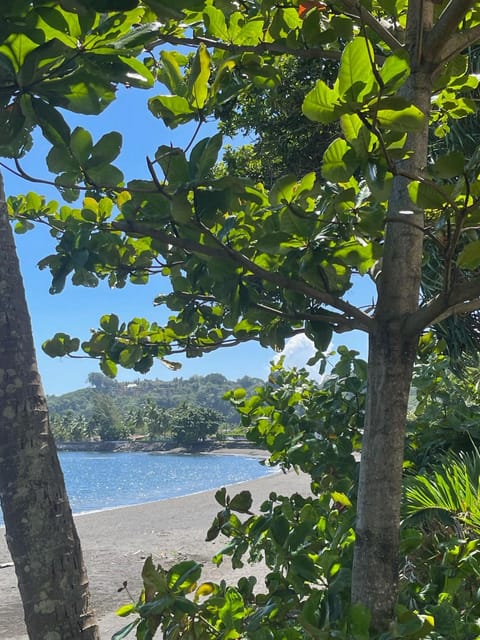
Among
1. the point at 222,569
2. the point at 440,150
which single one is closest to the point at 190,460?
the point at 222,569

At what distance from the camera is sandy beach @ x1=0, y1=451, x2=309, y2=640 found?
6.18m

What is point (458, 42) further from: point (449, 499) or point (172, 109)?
point (449, 499)

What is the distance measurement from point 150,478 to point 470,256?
130ft

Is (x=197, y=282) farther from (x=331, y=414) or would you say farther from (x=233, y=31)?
(x=331, y=414)

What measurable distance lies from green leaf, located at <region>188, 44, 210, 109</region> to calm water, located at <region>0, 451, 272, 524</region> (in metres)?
19.3

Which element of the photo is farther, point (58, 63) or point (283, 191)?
point (283, 191)

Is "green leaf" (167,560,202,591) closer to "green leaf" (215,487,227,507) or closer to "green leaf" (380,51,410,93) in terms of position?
"green leaf" (215,487,227,507)

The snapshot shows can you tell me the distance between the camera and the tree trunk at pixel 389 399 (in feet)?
3.90

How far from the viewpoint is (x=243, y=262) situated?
117 cm

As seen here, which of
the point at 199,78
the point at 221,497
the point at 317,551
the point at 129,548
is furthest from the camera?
the point at 129,548

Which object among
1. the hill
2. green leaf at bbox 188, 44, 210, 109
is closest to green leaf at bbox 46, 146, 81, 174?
green leaf at bbox 188, 44, 210, 109

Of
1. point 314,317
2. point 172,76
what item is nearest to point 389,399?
point 314,317

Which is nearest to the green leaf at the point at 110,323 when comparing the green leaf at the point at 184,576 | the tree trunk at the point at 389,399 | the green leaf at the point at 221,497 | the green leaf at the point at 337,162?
the green leaf at the point at 221,497

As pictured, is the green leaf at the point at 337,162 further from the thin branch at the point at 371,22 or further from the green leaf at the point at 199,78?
the thin branch at the point at 371,22
